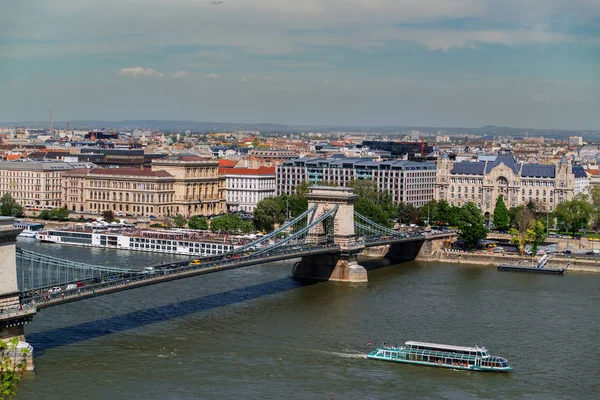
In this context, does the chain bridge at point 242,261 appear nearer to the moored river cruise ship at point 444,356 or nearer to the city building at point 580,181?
the moored river cruise ship at point 444,356

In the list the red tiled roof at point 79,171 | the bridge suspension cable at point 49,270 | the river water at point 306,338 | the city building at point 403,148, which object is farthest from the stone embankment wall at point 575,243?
the city building at point 403,148

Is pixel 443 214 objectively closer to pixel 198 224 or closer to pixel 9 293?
pixel 198 224

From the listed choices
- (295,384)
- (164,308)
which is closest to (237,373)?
(295,384)

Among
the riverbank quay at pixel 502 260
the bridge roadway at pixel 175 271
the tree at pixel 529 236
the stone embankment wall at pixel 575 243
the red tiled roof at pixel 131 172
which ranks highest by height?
the red tiled roof at pixel 131 172

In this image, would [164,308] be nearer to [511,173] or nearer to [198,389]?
[198,389]

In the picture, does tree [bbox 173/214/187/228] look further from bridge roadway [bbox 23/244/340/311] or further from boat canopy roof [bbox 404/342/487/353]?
boat canopy roof [bbox 404/342/487/353]

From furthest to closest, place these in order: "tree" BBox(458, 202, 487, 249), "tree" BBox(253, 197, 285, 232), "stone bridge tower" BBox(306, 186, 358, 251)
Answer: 1. "tree" BBox(253, 197, 285, 232)
2. "tree" BBox(458, 202, 487, 249)
3. "stone bridge tower" BBox(306, 186, 358, 251)

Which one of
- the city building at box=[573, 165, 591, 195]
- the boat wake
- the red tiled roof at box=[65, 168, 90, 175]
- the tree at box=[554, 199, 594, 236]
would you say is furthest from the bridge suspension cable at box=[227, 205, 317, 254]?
the red tiled roof at box=[65, 168, 90, 175]
